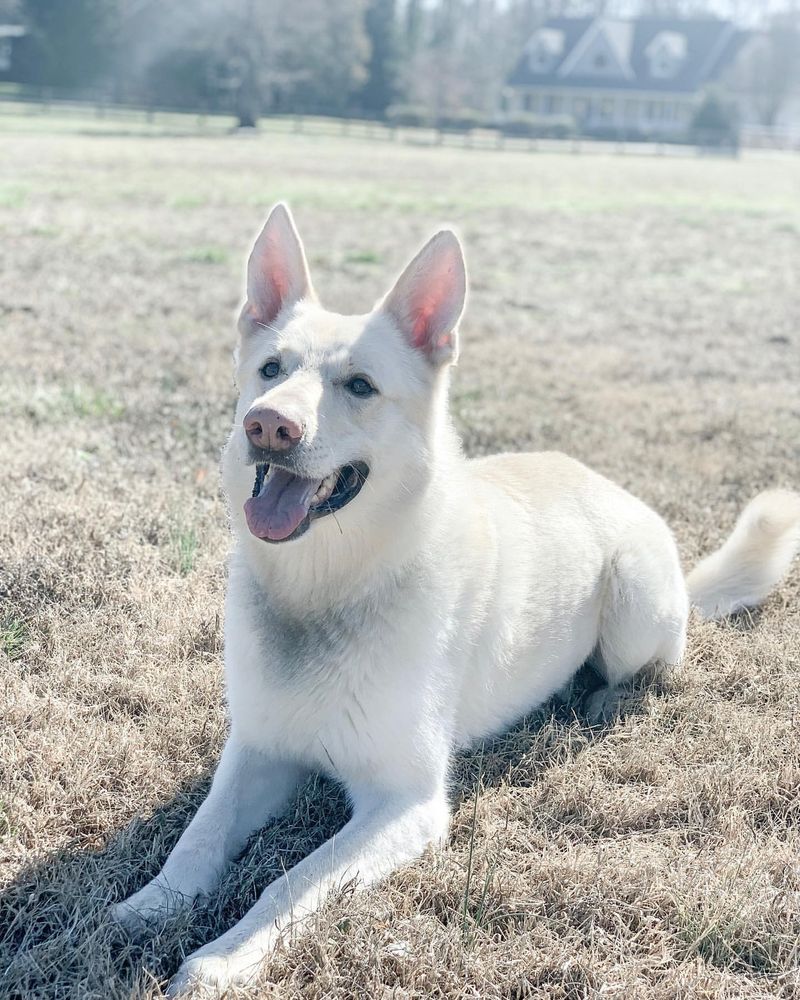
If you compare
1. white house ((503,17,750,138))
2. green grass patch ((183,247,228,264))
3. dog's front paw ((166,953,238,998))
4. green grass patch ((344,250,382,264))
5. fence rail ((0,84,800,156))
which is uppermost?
white house ((503,17,750,138))

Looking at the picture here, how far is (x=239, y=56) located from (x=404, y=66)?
14687 mm

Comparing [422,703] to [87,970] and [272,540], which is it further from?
[87,970]

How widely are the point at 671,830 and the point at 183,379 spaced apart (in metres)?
5.14

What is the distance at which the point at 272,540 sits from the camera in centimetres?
267

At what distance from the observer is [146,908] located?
2.54m

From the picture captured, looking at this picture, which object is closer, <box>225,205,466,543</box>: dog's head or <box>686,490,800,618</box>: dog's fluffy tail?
<box>225,205,466,543</box>: dog's head

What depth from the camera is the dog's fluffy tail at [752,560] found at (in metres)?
4.22

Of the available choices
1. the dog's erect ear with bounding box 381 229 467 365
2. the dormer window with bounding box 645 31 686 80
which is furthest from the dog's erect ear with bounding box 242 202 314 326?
the dormer window with bounding box 645 31 686 80

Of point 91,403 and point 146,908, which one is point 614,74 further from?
point 146,908

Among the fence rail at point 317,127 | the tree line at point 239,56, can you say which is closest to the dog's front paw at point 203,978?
the fence rail at point 317,127

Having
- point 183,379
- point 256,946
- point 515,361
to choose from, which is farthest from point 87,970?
point 515,361

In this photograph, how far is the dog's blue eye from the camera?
2.92 meters

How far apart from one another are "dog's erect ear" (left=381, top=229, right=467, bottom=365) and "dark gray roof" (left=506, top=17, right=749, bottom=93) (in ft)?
242

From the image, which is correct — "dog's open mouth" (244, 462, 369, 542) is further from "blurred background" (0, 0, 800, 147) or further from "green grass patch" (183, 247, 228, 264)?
"blurred background" (0, 0, 800, 147)
